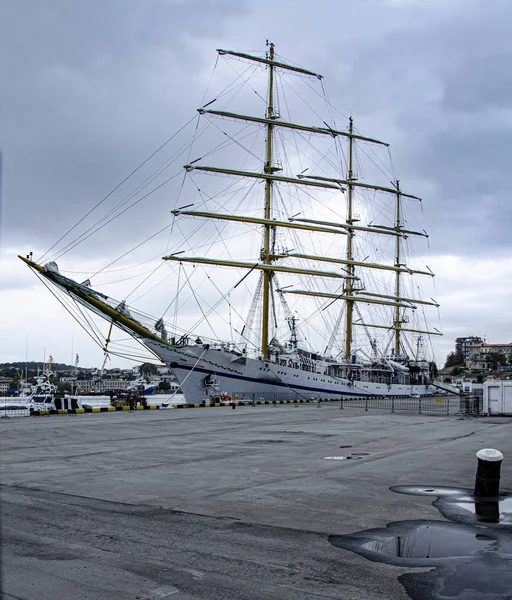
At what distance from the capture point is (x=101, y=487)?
30.7 ft

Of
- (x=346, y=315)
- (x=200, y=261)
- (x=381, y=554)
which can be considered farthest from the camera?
(x=346, y=315)

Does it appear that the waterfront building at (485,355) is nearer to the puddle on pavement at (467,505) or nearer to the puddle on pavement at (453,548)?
the puddle on pavement at (467,505)

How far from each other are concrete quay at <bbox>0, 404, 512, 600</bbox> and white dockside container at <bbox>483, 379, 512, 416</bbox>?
13471mm

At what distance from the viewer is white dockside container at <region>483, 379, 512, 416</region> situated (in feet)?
93.5

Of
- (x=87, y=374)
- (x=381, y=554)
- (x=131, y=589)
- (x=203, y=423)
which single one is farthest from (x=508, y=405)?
(x=87, y=374)

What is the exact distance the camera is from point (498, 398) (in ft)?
94.0

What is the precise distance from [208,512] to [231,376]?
38.8m

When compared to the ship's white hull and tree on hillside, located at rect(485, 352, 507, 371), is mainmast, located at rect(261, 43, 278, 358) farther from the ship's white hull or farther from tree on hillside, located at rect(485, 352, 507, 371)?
tree on hillside, located at rect(485, 352, 507, 371)

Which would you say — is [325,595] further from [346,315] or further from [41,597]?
[346,315]

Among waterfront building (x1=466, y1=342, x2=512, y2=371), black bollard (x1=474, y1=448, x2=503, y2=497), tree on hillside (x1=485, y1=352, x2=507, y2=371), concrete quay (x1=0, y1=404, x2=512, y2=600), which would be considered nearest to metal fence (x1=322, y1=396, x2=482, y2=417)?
concrete quay (x1=0, y1=404, x2=512, y2=600)

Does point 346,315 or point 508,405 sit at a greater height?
point 346,315

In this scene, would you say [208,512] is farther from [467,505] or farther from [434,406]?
[434,406]

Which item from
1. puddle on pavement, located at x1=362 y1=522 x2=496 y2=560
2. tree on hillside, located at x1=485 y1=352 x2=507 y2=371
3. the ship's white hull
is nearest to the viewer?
puddle on pavement, located at x1=362 y1=522 x2=496 y2=560

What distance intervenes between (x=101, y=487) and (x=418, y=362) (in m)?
74.6
